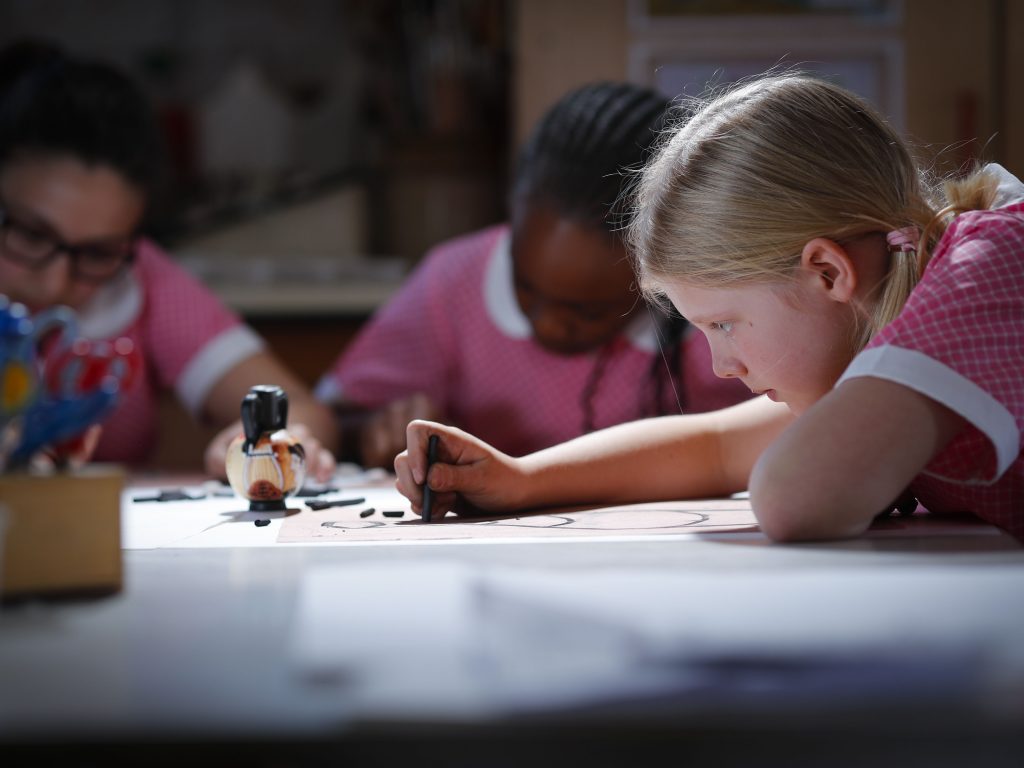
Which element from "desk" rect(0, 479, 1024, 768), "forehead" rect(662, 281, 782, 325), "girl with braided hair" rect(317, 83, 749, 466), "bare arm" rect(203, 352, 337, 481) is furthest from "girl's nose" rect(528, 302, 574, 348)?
"desk" rect(0, 479, 1024, 768)

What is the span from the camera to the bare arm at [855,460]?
659 millimetres

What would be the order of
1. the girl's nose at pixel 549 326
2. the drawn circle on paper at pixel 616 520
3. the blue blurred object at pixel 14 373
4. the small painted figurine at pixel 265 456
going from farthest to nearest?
the girl's nose at pixel 549 326 < the small painted figurine at pixel 265 456 < the drawn circle on paper at pixel 616 520 < the blue blurred object at pixel 14 373

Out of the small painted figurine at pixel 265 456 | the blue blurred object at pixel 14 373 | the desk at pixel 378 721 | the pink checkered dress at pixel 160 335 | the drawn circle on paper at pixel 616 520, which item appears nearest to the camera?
the desk at pixel 378 721

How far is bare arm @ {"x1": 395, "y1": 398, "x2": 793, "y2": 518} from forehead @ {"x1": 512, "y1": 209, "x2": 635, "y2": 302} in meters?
0.29

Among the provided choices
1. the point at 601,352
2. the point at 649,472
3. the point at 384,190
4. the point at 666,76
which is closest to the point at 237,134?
the point at 384,190

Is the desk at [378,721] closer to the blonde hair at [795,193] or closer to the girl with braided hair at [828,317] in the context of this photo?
the girl with braided hair at [828,317]

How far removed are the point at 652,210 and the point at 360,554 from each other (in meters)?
0.39

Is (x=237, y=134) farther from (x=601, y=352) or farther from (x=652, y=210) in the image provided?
(x=652, y=210)

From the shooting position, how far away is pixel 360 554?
2.11 feet

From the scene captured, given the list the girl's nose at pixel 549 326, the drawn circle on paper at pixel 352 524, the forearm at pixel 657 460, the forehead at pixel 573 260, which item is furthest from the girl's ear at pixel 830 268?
the girl's nose at pixel 549 326

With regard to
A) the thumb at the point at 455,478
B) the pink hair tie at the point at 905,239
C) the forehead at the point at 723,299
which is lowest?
the thumb at the point at 455,478

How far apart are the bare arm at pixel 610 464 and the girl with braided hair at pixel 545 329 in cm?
32

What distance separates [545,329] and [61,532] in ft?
3.17

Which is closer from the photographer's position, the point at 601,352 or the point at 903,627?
the point at 903,627
